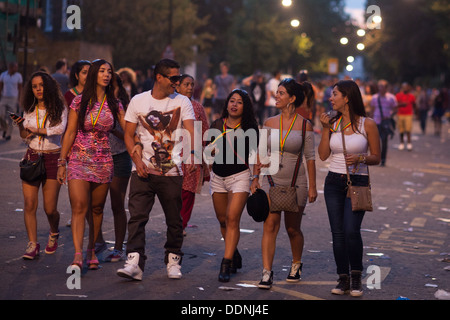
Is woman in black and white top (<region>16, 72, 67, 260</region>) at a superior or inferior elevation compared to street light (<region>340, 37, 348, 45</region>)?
inferior

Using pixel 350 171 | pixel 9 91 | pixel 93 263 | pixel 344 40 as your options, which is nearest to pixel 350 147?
pixel 350 171

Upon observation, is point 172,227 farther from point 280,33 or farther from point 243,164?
point 280,33

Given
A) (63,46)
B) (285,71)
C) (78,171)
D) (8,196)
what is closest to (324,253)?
(78,171)

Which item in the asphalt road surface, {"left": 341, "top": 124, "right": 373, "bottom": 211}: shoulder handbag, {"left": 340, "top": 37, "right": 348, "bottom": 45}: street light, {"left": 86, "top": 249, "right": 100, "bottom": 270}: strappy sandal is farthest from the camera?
{"left": 340, "top": 37, "right": 348, "bottom": 45}: street light

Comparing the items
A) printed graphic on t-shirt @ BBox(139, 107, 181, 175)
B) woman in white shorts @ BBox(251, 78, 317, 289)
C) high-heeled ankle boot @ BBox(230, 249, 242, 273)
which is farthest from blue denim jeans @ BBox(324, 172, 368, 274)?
printed graphic on t-shirt @ BBox(139, 107, 181, 175)

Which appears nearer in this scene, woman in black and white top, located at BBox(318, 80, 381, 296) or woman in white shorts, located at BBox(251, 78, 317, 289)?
woman in black and white top, located at BBox(318, 80, 381, 296)

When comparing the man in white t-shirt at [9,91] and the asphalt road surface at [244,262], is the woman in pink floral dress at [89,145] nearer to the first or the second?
the asphalt road surface at [244,262]

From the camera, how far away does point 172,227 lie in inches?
280

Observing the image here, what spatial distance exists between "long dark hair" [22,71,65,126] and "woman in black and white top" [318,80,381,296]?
267cm

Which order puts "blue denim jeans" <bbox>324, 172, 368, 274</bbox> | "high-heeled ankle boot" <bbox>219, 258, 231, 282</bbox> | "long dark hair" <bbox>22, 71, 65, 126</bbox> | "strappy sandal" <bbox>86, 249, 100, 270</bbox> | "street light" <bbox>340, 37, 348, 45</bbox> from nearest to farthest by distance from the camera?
"blue denim jeans" <bbox>324, 172, 368, 274</bbox> → "high-heeled ankle boot" <bbox>219, 258, 231, 282</bbox> → "strappy sandal" <bbox>86, 249, 100, 270</bbox> → "long dark hair" <bbox>22, 71, 65, 126</bbox> → "street light" <bbox>340, 37, 348, 45</bbox>

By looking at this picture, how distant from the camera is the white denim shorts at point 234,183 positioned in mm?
7199

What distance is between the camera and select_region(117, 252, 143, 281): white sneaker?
6.73 meters

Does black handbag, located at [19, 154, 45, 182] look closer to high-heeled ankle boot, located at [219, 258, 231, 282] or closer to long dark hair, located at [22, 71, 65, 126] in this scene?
long dark hair, located at [22, 71, 65, 126]

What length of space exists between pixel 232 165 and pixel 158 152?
707mm
